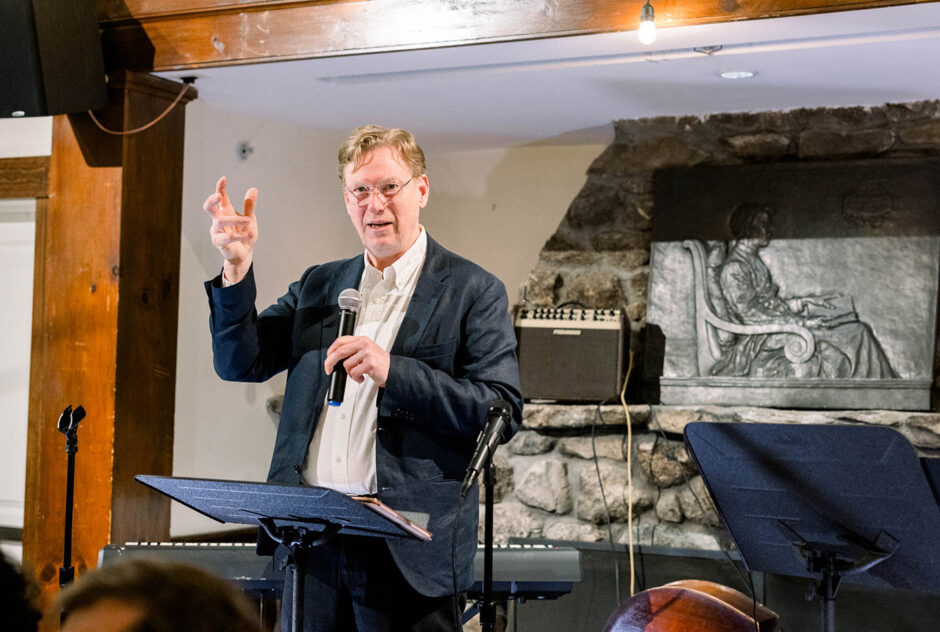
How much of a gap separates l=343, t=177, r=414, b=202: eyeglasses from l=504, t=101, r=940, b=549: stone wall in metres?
1.97

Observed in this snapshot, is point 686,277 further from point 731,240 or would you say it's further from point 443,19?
point 443,19

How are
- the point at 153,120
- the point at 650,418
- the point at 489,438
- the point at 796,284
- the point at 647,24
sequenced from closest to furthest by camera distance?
the point at 489,438, the point at 647,24, the point at 153,120, the point at 650,418, the point at 796,284

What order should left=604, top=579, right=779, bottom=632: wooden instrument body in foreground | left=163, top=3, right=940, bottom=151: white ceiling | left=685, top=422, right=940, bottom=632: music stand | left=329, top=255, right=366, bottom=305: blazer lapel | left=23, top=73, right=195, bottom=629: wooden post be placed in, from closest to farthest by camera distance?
left=685, top=422, right=940, bottom=632: music stand < left=329, top=255, right=366, bottom=305: blazer lapel < left=604, top=579, right=779, bottom=632: wooden instrument body in foreground < left=163, top=3, right=940, bottom=151: white ceiling < left=23, top=73, right=195, bottom=629: wooden post

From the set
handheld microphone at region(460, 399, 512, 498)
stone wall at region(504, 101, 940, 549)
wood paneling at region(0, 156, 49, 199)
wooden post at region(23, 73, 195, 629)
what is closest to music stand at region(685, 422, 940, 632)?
handheld microphone at region(460, 399, 512, 498)

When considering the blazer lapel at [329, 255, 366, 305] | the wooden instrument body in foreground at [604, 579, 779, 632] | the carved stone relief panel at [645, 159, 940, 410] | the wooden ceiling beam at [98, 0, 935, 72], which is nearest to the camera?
the blazer lapel at [329, 255, 366, 305]

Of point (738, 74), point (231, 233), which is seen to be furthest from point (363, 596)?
point (738, 74)

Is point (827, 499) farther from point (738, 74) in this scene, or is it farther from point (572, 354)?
point (572, 354)

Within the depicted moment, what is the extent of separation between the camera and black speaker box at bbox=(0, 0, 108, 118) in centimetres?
316

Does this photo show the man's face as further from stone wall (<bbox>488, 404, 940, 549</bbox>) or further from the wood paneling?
the wood paneling

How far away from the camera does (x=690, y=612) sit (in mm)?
2430

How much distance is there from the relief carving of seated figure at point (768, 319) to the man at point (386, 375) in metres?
2.10

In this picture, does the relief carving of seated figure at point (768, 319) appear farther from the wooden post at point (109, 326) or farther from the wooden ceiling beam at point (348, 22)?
the wooden post at point (109, 326)

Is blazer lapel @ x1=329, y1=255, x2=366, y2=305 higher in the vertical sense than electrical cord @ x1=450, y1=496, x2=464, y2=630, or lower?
higher

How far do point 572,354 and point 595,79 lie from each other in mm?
1076
